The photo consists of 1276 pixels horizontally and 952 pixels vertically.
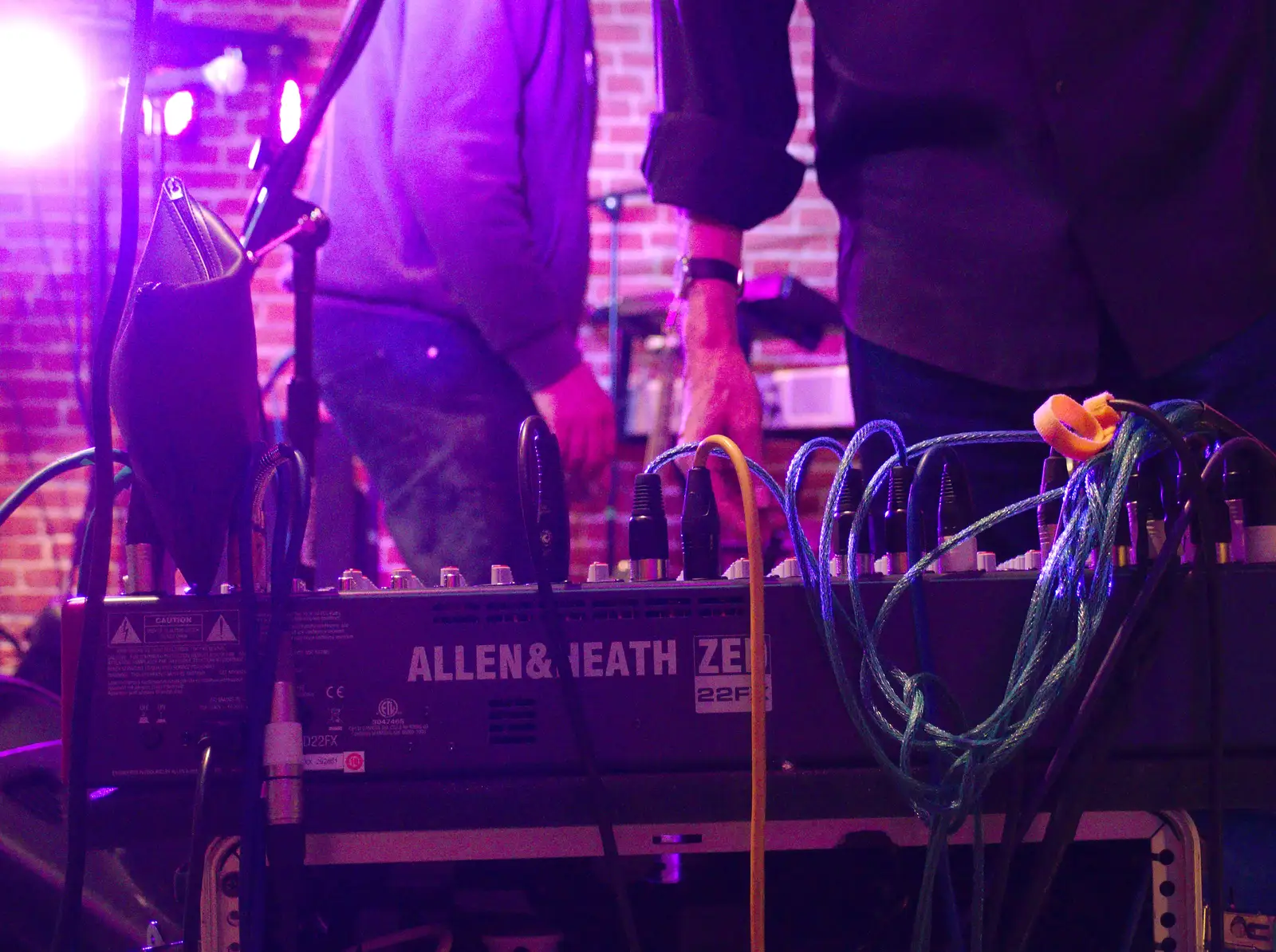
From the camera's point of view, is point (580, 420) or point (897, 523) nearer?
point (897, 523)

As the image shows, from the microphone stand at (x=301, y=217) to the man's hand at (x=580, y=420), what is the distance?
321 mm

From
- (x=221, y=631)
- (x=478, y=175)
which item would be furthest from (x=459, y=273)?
(x=221, y=631)

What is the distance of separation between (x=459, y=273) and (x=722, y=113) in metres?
0.56

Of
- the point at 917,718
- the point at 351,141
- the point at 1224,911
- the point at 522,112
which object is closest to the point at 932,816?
the point at 917,718

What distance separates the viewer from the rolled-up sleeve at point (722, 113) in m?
1.05

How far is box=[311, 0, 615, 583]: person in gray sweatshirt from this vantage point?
4.99 feet

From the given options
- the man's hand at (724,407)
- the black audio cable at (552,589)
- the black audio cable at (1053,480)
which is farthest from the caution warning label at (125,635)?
the black audio cable at (1053,480)

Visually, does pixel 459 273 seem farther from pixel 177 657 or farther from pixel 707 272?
pixel 177 657

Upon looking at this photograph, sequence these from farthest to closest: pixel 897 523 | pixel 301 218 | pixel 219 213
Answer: pixel 219 213
pixel 301 218
pixel 897 523

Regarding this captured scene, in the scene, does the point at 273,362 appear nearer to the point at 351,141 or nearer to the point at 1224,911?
the point at 351,141

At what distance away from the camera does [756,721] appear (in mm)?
596

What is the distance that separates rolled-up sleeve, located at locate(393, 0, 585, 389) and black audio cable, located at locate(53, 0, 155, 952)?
0.87 meters

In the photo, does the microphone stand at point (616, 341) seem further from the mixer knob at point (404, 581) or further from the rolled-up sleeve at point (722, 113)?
the mixer knob at point (404, 581)

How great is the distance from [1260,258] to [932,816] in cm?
59
